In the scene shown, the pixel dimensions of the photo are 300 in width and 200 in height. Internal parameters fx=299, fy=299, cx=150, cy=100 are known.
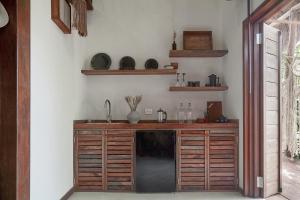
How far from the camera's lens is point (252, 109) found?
11.6 feet

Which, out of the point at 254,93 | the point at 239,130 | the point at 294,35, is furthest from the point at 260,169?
the point at 294,35

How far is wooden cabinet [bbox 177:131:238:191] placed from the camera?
12.6 feet

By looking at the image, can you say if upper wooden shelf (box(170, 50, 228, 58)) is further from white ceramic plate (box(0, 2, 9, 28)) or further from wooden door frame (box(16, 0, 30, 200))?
white ceramic plate (box(0, 2, 9, 28))

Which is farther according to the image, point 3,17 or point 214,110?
point 214,110

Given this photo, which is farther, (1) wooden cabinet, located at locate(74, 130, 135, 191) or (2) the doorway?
(2) the doorway

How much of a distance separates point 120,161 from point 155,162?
0.45 meters

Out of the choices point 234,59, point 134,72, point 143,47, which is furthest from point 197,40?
point 134,72

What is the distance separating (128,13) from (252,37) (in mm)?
1890

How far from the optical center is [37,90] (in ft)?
8.73

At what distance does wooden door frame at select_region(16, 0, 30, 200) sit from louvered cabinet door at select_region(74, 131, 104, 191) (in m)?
1.48

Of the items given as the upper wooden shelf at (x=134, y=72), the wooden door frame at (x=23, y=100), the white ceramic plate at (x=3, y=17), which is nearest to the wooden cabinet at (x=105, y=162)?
the upper wooden shelf at (x=134, y=72)

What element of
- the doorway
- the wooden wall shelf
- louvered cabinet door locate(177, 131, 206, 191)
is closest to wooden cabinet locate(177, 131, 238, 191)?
louvered cabinet door locate(177, 131, 206, 191)

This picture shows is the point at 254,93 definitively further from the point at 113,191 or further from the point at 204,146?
the point at 113,191

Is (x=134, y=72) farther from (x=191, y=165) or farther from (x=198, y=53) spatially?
(x=191, y=165)
